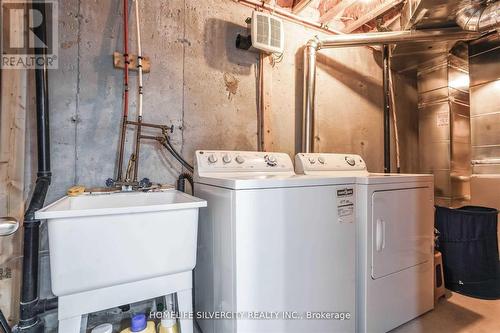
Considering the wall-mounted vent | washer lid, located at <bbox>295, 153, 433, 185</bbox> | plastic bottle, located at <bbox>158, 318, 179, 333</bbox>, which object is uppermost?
the wall-mounted vent

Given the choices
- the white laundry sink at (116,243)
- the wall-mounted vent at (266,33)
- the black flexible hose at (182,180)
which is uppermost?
the wall-mounted vent at (266,33)

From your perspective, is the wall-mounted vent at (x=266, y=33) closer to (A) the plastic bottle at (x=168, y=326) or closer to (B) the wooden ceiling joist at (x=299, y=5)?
(B) the wooden ceiling joist at (x=299, y=5)

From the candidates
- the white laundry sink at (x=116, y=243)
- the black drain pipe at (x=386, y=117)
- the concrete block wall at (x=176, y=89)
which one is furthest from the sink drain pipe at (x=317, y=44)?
the white laundry sink at (x=116, y=243)

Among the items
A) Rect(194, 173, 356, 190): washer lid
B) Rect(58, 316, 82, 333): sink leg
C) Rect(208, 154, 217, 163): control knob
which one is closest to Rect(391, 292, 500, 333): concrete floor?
Rect(194, 173, 356, 190): washer lid

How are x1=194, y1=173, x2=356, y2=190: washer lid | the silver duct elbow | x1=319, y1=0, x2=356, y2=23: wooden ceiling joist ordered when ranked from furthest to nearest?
the silver duct elbow < x1=319, y1=0, x2=356, y2=23: wooden ceiling joist < x1=194, y1=173, x2=356, y2=190: washer lid

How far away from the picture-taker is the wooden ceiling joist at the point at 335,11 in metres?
2.09

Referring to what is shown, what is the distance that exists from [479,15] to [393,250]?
6.38 feet

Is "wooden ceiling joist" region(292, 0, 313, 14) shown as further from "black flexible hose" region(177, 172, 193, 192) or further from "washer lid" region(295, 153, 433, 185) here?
"black flexible hose" region(177, 172, 193, 192)

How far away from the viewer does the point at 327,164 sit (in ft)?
6.69

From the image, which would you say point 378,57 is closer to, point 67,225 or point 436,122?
point 436,122

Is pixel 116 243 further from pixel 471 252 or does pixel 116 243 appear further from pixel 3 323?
pixel 471 252

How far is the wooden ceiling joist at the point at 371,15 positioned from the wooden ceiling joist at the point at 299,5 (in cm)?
67

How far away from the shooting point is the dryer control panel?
6.36 feet

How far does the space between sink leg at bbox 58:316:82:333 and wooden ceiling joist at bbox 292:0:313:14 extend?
261 cm
